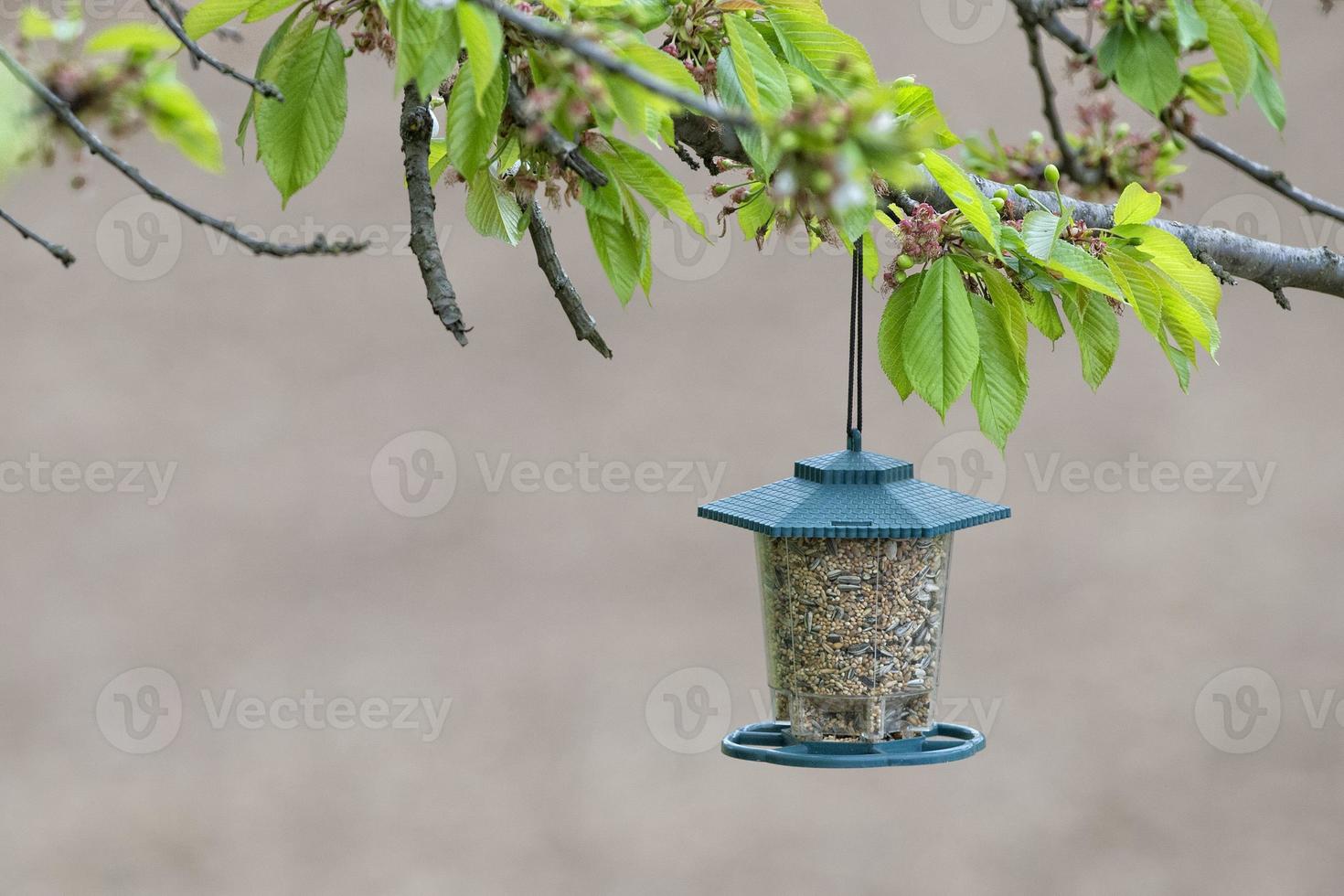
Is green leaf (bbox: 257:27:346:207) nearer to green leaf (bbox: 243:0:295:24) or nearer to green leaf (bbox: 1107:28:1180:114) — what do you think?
green leaf (bbox: 243:0:295:24)

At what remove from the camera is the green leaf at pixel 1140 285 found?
1365 millimetres

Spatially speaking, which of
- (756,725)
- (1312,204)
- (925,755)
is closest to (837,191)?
(925,755)

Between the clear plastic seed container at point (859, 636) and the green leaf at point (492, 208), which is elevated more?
the green leaf at point (492, 208)

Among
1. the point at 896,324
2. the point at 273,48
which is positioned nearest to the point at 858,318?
the point at 896,324

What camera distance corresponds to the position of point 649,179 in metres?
1.25

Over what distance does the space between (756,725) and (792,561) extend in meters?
0.19

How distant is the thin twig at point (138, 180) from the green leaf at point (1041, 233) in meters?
0.61

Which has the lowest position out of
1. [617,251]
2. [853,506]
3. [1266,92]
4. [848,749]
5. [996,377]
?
[848,749]

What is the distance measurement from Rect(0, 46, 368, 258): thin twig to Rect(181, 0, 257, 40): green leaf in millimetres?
292

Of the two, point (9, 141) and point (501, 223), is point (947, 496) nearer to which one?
point (501, 223)

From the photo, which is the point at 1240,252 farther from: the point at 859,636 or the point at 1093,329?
the point at 859,636

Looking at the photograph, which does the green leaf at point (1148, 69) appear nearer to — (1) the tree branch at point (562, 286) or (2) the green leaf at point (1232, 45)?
(2) the green leaf at point (1232, 45)

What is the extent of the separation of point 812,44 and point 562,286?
12.2 inches

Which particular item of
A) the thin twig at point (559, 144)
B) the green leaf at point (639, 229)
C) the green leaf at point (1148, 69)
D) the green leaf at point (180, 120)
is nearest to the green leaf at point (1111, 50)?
the green leaf at point (1148, 69)
